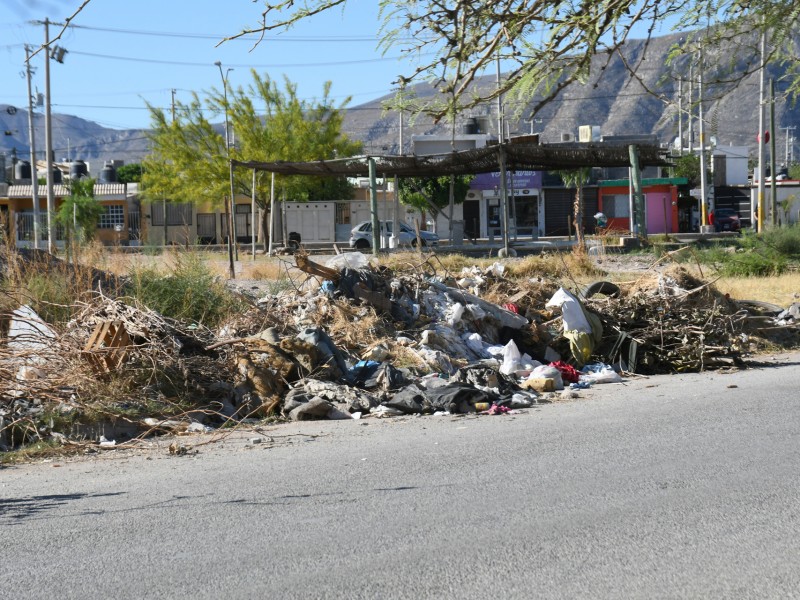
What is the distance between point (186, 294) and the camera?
11.8 m

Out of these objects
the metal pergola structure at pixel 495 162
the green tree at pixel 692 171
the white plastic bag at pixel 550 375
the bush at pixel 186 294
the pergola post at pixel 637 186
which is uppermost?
the green tree at pixel 692 171

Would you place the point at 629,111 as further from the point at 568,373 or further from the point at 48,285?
the point at 48,285

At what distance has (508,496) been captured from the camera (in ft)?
17.4

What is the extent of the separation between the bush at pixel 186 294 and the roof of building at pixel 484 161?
35.7ft

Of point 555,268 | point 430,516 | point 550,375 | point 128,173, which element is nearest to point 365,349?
point 550,375

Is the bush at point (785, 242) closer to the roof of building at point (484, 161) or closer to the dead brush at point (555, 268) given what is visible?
the roof of building at point (484, 161)

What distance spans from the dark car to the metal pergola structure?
1284 inches

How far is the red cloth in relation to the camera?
10.5 metres

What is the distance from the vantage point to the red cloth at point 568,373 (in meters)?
10.5

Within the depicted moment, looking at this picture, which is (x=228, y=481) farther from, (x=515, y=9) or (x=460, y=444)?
(x=515, y=9)

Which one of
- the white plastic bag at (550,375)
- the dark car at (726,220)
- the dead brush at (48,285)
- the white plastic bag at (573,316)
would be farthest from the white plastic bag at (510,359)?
the dark car at (726,220)

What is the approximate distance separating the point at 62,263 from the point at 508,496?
8651 millimetres

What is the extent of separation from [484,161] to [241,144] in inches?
876

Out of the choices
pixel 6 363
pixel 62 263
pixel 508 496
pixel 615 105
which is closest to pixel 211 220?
pixel 62 263
